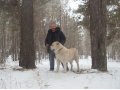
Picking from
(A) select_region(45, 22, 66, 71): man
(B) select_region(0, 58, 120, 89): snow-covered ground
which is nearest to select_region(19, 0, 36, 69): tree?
(A) select_region(45, 22, 66, 71): man

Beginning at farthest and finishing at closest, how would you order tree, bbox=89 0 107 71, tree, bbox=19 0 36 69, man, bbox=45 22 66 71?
tree, bbox=19 0 36 69, man, bbox=45 22 66 71, tree, bbox=89 0 107 71

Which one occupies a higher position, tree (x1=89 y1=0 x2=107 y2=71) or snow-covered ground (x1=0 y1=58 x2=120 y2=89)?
tree (x1=89 y1=0 x2=107 y2=71)

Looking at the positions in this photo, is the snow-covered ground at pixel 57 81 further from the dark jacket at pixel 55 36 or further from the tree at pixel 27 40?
the dark jacket at pixel 55 36

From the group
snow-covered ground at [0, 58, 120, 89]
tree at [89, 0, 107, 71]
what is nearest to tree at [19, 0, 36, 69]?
snow-covered ground at [0, 58, 120, 89]

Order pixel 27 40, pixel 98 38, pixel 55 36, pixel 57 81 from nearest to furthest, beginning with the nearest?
pixel 57 81 < pixel 98 38 < pixel 55 36 < pixel 27 40

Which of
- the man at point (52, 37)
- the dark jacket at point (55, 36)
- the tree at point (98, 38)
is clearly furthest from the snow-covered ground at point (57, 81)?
the dark jacket at point (55, 36)

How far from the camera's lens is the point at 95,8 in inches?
512

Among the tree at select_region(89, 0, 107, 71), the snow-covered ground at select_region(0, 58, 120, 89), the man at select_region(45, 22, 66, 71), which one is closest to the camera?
the snow-covered ground at select_region(0, 58, 120, 89)

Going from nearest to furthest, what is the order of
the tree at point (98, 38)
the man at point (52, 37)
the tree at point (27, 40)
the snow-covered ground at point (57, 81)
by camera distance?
the snow-covered ground at point (57, 81)
the tree at point (98, 38)
the man at point (52, 37)
the tree at point (27, 40)

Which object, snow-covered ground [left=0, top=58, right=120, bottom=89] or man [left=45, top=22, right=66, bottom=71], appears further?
man [left=45, top=22, right=66, bottom=71]

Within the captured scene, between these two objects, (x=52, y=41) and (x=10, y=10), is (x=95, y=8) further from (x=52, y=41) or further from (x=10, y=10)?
(x=10, y=10)

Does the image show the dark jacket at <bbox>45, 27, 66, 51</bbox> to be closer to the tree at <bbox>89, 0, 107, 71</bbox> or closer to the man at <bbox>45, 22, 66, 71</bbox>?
the man at <bbox>45, 22, 66, 71</bbox>

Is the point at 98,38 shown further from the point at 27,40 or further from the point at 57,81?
the point at 57,81

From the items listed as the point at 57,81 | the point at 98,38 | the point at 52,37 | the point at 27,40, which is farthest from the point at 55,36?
the point at 57,81
